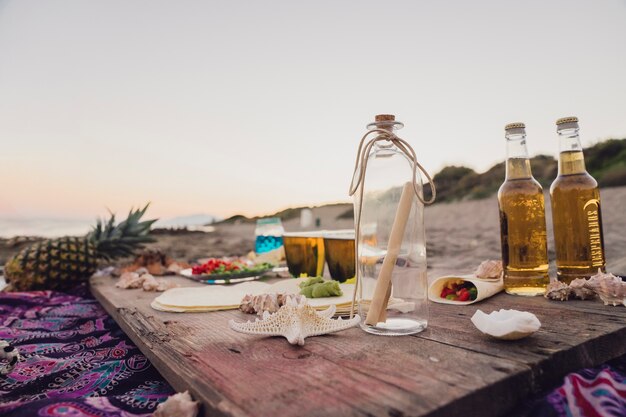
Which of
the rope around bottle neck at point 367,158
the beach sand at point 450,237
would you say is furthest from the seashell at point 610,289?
the beach sand at point 450,237

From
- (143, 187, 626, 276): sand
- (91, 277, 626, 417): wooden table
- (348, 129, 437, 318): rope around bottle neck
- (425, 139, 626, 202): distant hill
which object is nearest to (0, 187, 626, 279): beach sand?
(143, 187, 626, 276): sand

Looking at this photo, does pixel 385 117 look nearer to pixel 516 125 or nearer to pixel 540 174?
pixel 516 125

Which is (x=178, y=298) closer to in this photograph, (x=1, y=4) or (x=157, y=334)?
(x=157, y=334)

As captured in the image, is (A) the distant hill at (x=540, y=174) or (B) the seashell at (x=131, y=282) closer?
(B) the seashell at (x=131, y=282)

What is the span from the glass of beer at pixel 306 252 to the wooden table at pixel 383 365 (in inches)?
30.9

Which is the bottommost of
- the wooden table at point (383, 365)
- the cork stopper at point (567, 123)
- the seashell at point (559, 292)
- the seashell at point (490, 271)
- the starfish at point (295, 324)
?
the wooden table at point (383, 365)

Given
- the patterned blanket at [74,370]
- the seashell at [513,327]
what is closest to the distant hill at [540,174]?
the seashell at [513,327]

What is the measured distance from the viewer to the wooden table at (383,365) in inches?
21.6

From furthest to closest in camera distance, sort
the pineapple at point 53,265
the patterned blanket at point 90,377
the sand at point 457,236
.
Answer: the sand at point 457,236, the pineapple at point 53,265, the patterned blanket at point 90,377

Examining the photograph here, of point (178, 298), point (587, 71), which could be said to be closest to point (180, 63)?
point (178, 298)

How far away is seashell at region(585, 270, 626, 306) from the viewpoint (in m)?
1.07

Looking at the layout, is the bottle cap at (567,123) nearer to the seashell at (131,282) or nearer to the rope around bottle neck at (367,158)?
the rope around bottle neck at (367,158)

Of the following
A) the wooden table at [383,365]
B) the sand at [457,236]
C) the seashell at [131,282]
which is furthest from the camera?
the sand at [457,236]

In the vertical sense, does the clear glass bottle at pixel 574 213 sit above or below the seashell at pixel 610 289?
above
